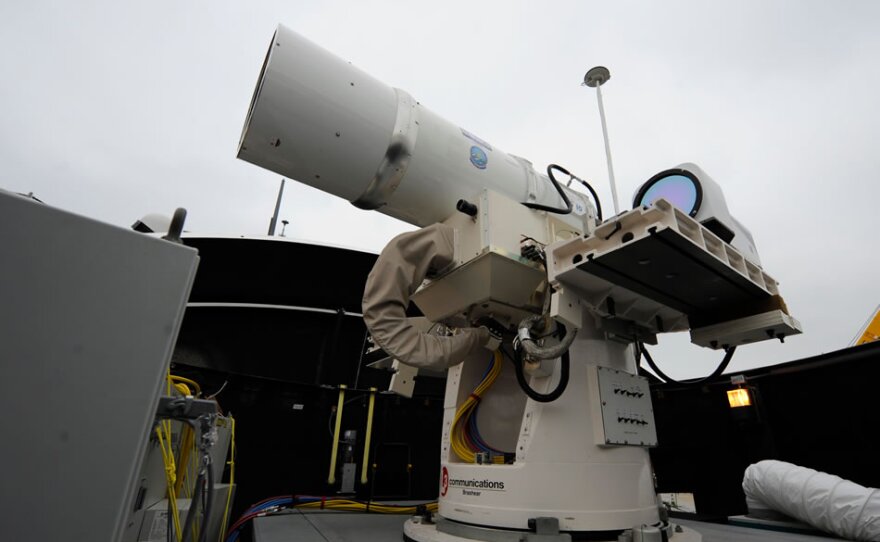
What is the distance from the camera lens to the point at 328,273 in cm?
416

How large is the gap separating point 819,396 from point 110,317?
3453 millimetres

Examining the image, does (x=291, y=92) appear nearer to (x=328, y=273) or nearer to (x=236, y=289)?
(x=328, y=273)

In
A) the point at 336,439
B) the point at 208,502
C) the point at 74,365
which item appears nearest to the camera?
the point at 74,365

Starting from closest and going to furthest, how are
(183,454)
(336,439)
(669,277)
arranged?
(669,277), (183,454), (336,439)

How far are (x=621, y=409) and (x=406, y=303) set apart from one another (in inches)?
38.5

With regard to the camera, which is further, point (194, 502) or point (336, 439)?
point (336, 439)

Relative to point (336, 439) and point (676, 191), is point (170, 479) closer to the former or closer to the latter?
point (336, 439)

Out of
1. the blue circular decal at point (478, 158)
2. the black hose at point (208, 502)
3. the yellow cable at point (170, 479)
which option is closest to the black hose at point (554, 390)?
the blue circular decal at point (478, 158)

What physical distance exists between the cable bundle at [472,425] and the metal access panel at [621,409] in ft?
1.45

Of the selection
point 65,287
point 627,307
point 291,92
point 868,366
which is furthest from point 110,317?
point 868,366

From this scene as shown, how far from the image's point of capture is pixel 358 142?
5.59ft

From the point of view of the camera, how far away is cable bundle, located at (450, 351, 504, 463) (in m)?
1.84

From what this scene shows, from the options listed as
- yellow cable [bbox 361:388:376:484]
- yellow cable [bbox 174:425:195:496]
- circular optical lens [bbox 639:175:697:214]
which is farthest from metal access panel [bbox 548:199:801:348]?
yellow cable [bbox 361:388:376:484]

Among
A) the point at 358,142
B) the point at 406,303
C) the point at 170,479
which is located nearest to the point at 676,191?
the point at 406,303
